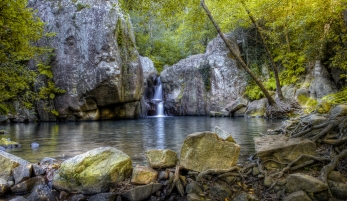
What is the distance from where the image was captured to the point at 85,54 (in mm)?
24734

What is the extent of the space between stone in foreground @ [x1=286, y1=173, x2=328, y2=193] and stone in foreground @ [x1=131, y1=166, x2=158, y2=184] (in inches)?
106

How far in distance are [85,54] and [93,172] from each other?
2167 centimetres

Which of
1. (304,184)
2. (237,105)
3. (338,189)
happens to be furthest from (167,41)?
(338,189)

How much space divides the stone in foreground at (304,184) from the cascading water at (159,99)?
94.4ft

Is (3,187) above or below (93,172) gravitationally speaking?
below

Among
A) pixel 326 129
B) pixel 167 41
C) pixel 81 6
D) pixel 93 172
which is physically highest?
pixel 167 41

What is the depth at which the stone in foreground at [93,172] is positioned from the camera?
519cm

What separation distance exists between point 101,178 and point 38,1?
1071 inches

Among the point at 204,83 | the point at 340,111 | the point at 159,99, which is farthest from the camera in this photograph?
the point at 159,99

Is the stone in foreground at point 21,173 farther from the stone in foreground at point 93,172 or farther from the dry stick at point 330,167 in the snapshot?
the dry stick at point 330,167

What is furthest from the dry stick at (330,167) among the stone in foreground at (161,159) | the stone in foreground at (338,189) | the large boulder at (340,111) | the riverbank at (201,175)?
the stone in foreground at (161,159)

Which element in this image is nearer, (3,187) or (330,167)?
(330,167)

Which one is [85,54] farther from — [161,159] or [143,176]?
[143,176]

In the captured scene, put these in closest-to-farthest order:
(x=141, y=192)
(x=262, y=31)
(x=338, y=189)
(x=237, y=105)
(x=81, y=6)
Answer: (x=338, y=189) → (x=141, y=192) → (x=262, y=31) → (x=81, y=6) → (x=237, y=105)
